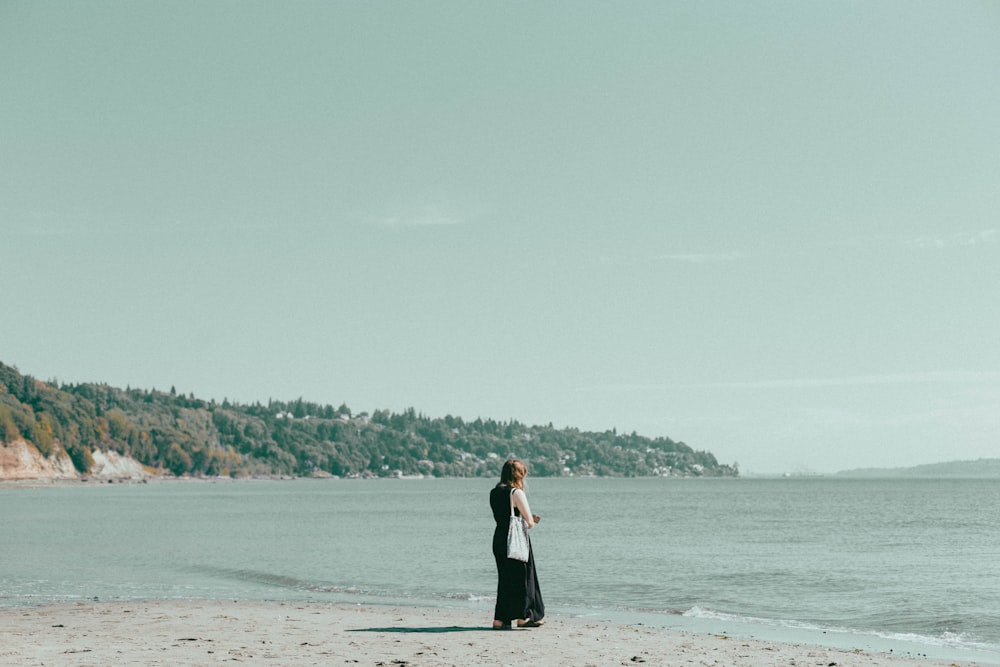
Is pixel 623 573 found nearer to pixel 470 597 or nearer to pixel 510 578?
pixel 470 597

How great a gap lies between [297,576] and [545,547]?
18.7 m

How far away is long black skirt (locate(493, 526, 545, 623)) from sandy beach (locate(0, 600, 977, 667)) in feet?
1.25

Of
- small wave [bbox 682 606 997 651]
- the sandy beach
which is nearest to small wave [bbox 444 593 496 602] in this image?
the sandy beach

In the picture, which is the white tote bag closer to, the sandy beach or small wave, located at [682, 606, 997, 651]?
the sandy beach

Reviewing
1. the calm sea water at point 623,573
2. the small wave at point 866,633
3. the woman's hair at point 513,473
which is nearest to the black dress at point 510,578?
the woman's hair at point 513,473

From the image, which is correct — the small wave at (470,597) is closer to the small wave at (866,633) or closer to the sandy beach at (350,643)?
the sandy beach at (350,643)

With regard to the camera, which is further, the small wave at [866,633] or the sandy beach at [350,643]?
the small wave at [866,633]

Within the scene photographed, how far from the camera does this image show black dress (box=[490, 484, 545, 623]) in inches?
726

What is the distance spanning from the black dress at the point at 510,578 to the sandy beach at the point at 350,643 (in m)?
0.41

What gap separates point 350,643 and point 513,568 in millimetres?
3291

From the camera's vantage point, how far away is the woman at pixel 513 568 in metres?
18.4

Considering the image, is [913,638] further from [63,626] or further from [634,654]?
[63,626]

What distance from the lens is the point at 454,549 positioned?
Answer: 2032 inches

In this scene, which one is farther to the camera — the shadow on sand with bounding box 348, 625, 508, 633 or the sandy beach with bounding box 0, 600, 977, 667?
the shadow on sand with bounding box 348, 625, 508, 633
